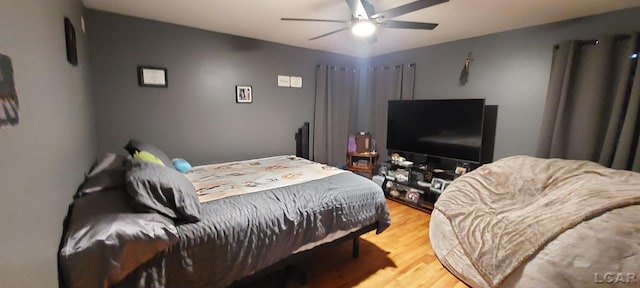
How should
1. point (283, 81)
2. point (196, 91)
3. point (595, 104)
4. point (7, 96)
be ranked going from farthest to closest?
point (283, 81) → point (196, 91) → point (595, 104) → point (7, 96)

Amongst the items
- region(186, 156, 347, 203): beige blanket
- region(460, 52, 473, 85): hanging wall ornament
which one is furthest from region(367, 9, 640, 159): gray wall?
region(186, 156, 347, 203): beige blanket

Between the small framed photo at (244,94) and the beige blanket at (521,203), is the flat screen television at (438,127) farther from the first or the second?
the small framed photo at (244,94)

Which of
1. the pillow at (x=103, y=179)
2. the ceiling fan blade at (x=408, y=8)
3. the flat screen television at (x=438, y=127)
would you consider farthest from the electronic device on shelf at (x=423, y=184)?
the pillow at (x=103, y=179)

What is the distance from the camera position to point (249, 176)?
2588mm

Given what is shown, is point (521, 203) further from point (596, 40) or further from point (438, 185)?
point (596, 40)

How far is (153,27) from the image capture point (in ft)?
9.67

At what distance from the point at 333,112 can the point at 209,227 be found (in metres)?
3.25

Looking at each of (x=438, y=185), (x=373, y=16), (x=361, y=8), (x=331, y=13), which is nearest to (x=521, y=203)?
(x=438, y=185)

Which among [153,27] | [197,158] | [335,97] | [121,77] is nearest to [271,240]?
[197,158]

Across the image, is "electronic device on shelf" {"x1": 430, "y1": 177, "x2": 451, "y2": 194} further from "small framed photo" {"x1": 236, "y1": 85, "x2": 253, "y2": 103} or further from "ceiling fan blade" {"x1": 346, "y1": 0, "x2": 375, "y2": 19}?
"small framed photo" {"x1": 236, "y1": 85, "x2": 253, "y2": 103}

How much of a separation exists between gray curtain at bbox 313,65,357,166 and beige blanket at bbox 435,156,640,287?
2.22 meters

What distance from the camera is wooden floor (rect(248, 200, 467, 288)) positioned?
214 cm

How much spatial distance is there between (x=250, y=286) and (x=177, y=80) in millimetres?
2440

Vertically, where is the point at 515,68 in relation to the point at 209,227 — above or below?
above
